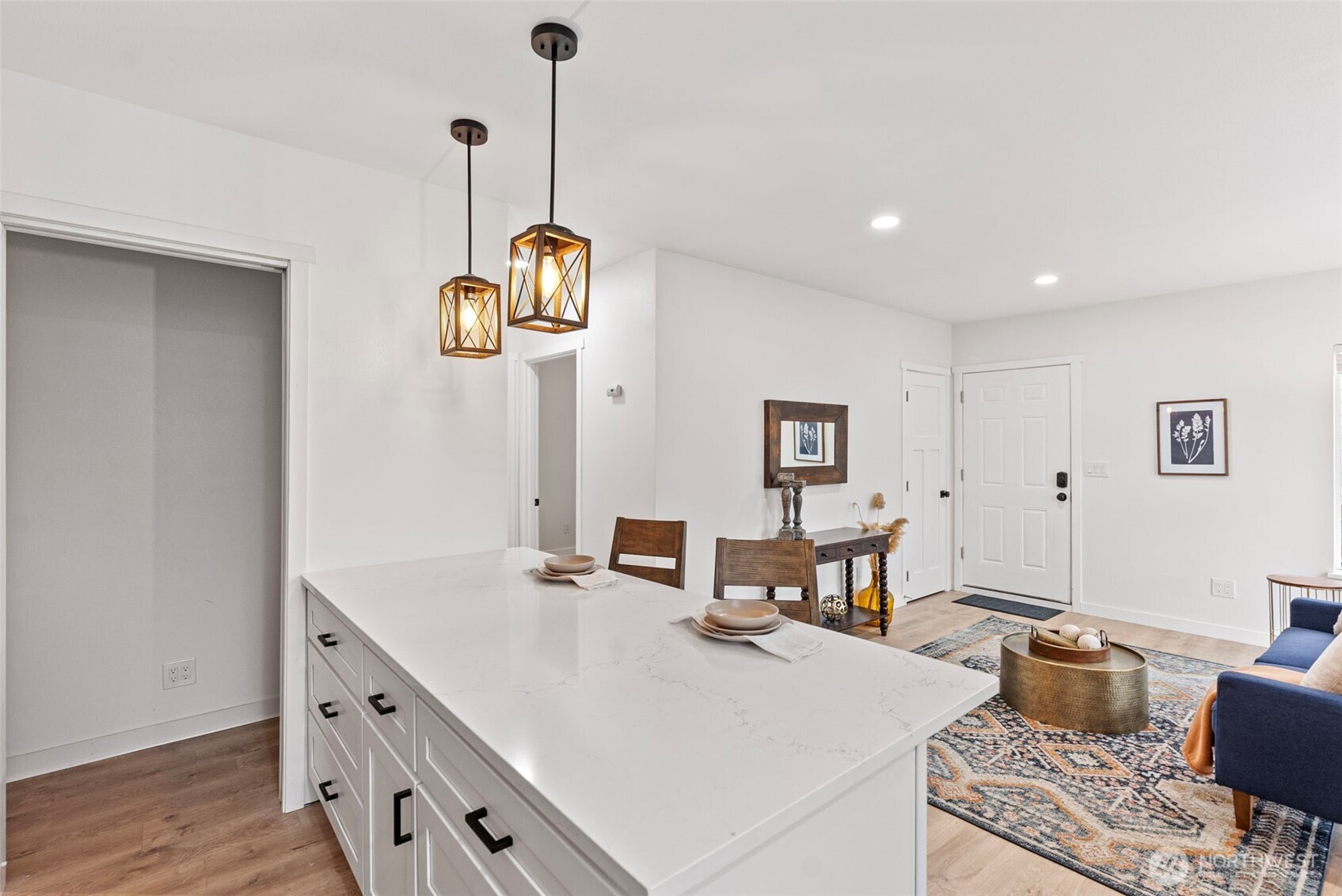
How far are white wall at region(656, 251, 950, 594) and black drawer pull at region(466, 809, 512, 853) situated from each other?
2.55 metres

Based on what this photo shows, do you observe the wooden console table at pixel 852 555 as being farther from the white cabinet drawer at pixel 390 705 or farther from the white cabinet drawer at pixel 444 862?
the white cabinet drawer at pixel 444 862

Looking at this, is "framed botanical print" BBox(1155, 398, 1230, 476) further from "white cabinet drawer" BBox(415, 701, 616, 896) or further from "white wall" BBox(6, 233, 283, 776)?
"white wall" BBox(6, 233, 283, 776)

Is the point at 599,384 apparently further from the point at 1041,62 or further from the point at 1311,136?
the point at 1311,136

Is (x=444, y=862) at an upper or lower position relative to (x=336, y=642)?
lower

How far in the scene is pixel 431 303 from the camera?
271cm

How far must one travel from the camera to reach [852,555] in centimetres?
423

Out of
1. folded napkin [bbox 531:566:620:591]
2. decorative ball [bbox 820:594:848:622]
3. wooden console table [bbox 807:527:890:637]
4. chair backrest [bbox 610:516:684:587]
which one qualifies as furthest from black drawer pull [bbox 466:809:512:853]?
decorative ball [bbox 820:594:848:622]

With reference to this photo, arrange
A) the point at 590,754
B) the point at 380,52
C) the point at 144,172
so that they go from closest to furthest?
the point at 590,754, the point at 380,52, the point at 144,172

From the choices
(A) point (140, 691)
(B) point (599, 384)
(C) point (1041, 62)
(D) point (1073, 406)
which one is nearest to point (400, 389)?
(B) point (599, 384)

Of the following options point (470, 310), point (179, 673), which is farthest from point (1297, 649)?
point (179, 673)

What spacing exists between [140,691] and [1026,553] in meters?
5.97

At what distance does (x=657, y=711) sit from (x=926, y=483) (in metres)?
5.00

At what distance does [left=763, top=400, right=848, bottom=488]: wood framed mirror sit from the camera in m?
4.16

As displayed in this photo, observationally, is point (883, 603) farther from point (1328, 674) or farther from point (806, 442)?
point (1328, 674)
